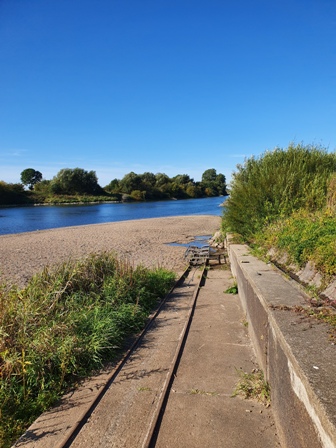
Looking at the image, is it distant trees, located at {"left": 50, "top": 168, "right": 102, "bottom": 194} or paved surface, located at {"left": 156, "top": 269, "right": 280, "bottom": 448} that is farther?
distant trees, located at {"left": 50, "top": 168, "right": 102, "bottom": 194}

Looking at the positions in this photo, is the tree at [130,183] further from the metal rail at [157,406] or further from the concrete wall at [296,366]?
the concrete wall at [296,366]

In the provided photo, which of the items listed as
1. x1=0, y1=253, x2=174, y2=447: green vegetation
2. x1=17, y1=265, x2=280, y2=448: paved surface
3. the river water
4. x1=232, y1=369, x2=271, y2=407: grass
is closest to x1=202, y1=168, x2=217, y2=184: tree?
the river water

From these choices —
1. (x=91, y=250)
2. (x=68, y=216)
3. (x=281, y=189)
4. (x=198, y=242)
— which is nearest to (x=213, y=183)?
(x=68, y=216)

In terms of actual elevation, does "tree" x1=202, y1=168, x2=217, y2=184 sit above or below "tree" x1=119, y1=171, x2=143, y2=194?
above

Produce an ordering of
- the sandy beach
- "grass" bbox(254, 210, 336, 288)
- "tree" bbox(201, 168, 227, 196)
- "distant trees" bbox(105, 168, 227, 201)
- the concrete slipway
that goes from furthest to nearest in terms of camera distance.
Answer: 1. "tree" bbox(201, 168, 227, 196)
2. "distant trees" bbox(105, 168, 227, 201)
3. the sandy beach
4. "grass" bbox(254, 210, 336, 288)
5. the concrete slipway

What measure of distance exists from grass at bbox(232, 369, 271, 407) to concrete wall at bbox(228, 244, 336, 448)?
4.7 inches

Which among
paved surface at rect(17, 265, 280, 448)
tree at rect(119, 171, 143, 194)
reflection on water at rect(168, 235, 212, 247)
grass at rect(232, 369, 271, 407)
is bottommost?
A: reflection on water at rect(168, 235, 212, 247)

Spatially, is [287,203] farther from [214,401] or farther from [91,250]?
[91,250]

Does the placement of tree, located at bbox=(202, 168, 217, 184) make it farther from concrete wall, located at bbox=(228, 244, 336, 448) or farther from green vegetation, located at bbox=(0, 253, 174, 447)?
concrete wall, located at bbox=(228, 244, 336, 448)

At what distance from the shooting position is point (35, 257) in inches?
641

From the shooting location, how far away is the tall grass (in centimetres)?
951

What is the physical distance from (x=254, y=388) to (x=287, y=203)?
7031 mm

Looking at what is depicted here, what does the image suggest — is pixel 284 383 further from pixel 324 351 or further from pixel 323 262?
pixel 323 262

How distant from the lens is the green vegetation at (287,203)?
606 centimetres
